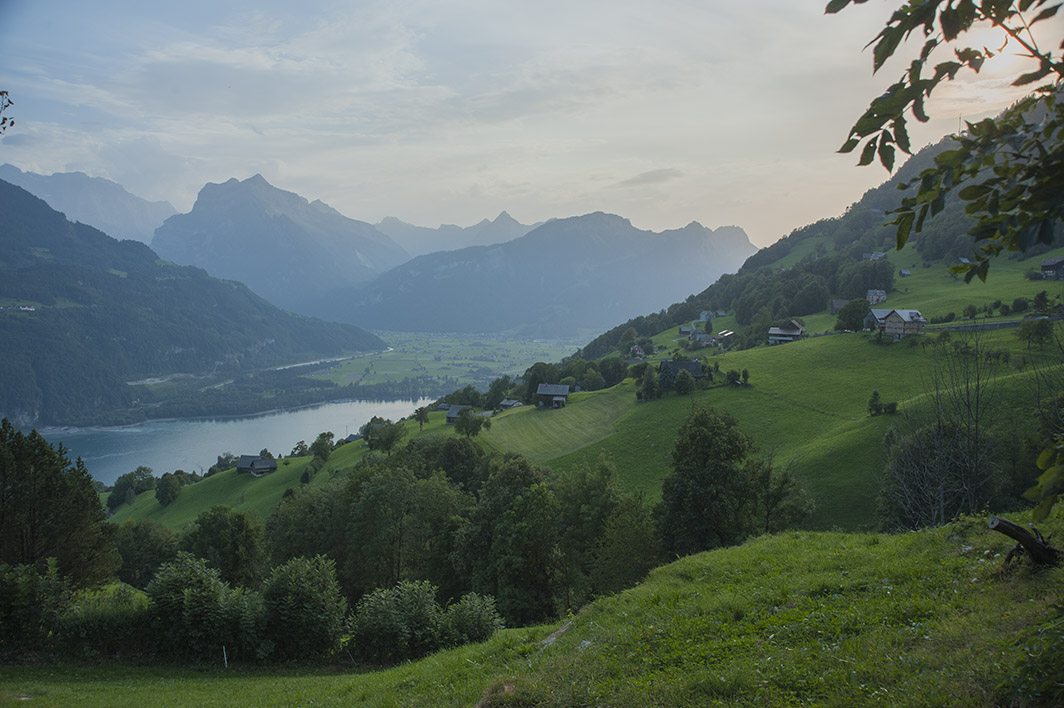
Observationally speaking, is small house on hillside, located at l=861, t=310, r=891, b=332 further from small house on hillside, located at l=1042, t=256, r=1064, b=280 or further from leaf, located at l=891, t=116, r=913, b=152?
leaf, located at l=891, t=116, r=913, b=152

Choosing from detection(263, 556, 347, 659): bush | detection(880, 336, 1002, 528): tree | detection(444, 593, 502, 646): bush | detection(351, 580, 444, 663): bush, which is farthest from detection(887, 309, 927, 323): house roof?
detection(263, 556, 347, 659): bush

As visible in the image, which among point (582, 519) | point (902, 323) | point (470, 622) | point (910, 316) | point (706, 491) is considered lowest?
point (582, 519)

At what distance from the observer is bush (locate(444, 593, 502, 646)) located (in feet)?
52.7

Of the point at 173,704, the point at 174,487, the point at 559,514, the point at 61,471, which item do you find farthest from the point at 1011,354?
the point at 174,487

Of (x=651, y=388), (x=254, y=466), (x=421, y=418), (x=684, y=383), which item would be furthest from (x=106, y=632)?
(x=254, y=466)

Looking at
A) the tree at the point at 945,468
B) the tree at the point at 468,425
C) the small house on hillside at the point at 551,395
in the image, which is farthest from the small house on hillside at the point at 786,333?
the tree at the point at 945,468

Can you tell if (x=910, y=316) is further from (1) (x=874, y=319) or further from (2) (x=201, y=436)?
(2) (x=201, y=436)

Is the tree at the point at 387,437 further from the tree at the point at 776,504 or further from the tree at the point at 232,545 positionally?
Answer: the tree at the point at 776,504

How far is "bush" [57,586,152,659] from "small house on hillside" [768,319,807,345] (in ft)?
287

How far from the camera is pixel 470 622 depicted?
1628 centimetres

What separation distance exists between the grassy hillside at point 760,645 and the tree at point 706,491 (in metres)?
9.87

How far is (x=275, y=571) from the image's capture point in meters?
18.4

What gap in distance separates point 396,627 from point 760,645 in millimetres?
11256

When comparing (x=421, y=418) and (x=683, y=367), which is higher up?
(x=683, y=367)
